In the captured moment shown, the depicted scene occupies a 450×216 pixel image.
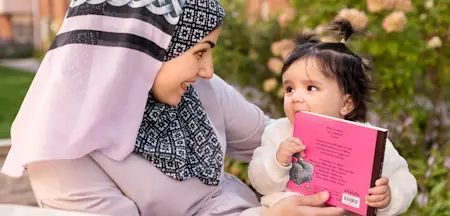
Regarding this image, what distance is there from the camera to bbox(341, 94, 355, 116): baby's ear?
7.70 feet

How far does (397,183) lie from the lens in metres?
2.28

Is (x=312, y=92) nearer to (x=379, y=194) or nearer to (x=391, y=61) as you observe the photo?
(x=379, y=194)

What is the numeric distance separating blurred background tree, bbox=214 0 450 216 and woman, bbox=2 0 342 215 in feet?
7.58

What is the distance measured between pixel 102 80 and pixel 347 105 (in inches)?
35.0

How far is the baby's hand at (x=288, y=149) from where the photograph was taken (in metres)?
2.22

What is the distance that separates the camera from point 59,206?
1.99 metres

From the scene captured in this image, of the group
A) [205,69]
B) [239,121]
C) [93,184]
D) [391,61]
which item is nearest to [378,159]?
[205,69]

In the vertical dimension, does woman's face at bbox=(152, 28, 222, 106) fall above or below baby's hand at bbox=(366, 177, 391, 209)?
above

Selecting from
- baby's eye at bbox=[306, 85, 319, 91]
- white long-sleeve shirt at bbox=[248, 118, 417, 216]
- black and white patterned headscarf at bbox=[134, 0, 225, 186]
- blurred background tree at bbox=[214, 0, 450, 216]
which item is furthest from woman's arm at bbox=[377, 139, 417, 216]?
blurred background tree at bbox=[214, 0, 450, 216]

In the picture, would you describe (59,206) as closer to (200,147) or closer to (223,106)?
(200,147)

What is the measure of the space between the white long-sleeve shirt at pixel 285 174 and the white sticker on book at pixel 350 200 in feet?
0.46

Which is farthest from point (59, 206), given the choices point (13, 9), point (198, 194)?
point (13, 9)

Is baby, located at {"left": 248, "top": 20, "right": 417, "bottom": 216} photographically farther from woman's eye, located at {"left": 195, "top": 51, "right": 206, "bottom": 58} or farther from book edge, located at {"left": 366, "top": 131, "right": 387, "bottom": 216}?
woman's eye, located at {"left": 195, "top": 51, "right": 206, "bottom": 58}

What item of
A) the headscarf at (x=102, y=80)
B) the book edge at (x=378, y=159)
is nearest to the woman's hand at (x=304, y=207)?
the book edge at (x=378, y=159)
